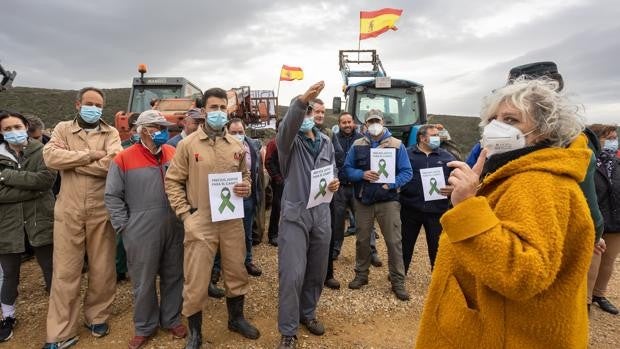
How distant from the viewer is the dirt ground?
3252 mm

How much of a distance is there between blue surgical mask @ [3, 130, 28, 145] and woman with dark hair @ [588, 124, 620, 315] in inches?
226

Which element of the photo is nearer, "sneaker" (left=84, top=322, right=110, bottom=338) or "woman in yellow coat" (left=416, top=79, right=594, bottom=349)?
"woman in yellow coat" (left=416, top=79, right=594, bottom=349)

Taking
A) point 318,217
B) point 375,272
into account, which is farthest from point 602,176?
point 318,217

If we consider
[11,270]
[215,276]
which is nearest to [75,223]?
[11,270]

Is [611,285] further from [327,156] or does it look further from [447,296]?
[447,296]

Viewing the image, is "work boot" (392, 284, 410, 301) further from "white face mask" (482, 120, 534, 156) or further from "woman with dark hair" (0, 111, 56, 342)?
"woman with dark hair" (0, 111, 56, 342)

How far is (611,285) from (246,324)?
521cm

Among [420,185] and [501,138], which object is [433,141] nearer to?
[420,185]

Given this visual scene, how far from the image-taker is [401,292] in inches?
164

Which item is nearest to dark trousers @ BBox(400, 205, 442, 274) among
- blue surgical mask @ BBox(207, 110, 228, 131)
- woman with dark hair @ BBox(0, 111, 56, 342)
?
blue surgical mask @ BBox(207, 110, 228, 131)

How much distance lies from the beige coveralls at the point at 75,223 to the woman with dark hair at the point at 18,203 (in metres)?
0.37

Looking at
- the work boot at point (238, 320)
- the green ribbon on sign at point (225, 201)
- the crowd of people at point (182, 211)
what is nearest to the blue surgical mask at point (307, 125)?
the crowd of people at point (182, 211)

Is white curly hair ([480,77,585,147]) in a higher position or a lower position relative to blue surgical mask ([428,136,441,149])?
higher

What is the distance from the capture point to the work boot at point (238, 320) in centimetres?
329
